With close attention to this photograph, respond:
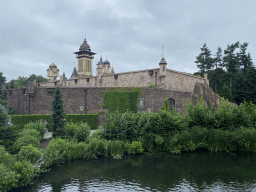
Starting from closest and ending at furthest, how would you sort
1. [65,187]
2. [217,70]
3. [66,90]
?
1. [65,187]
2. [66,90]
3. [217,70]

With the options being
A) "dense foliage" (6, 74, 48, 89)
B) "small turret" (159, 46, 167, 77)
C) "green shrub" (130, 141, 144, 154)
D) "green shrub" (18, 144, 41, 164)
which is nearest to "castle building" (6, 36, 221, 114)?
"small turret" (159, 46, 167, 77)

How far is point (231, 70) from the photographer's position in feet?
201

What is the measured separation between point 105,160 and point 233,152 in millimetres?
11258

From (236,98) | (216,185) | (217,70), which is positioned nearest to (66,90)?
(216,185)

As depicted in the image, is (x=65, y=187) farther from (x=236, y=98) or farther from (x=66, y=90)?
(x=236, y=98)

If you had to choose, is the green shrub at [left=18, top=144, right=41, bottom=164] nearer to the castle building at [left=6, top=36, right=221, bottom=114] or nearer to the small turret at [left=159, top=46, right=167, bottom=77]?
the castle building at [left=6, top=36, right=221, bottom=114]

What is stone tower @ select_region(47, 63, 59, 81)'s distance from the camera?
8531 cm

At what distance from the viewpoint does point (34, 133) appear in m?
19.4

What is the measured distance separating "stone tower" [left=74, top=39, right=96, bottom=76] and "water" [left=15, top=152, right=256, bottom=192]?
206 ft

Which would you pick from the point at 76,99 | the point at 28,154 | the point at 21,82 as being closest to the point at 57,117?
the point at 28,154

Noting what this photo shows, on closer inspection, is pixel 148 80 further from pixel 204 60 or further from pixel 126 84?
pixel 204 60

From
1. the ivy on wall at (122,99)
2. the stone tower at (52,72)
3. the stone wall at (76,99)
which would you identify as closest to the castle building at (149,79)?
the stone wall at (76,99)

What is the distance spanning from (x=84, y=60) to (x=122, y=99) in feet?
167

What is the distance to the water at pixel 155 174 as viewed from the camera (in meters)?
12.6
